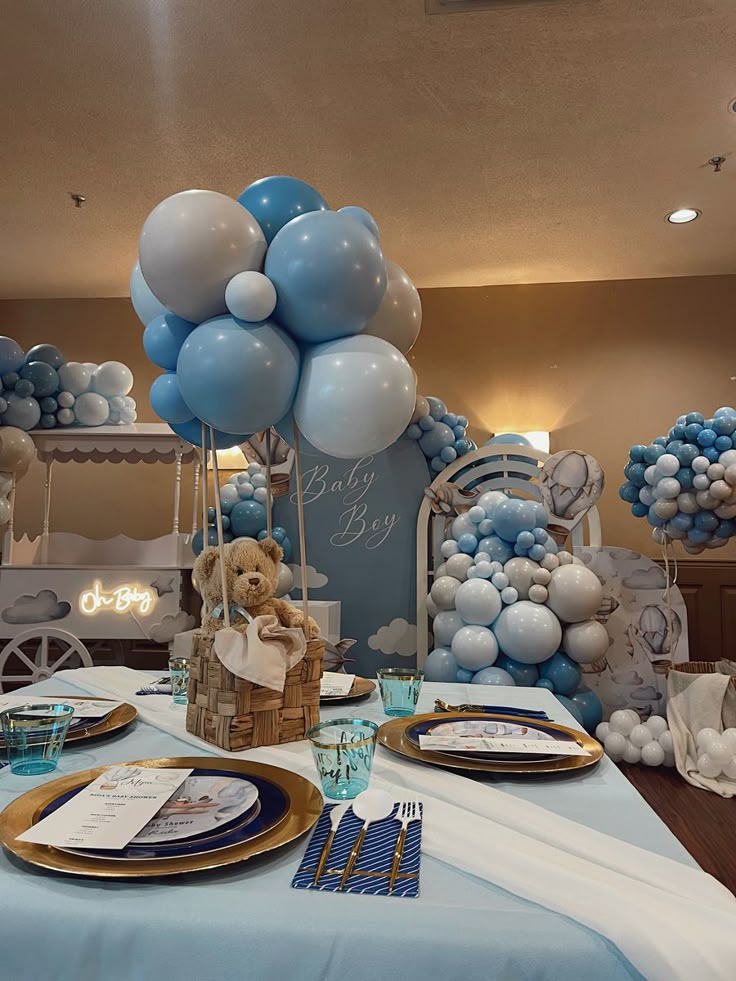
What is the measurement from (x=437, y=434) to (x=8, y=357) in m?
2.19

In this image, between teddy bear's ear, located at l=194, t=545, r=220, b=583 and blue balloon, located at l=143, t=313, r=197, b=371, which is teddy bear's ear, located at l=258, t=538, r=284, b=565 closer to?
teddy bear's ear, located at l=194, t=545, r=220, b=583

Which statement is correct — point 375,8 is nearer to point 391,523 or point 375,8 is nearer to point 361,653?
point 391,523

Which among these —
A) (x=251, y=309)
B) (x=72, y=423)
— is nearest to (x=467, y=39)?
(x=251, y=309)

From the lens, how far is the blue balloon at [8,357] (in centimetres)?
346

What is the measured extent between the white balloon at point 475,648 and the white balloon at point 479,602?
0.05 meters

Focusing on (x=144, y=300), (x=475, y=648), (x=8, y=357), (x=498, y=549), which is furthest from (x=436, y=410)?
(x=144, y=300)

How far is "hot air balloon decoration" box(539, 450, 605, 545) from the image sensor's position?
3261 mm

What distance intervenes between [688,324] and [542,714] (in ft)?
14.4

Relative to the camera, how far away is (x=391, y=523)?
11.9 ft

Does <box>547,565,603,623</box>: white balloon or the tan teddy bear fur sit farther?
<box>547,565,603,623</box>: white balloon

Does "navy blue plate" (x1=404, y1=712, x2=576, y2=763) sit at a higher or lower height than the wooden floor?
higher

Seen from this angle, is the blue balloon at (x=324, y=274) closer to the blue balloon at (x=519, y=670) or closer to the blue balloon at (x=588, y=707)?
the blue balloon at (x=519, y=670)

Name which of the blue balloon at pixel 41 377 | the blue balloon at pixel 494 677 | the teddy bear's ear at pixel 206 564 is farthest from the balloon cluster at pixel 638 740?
the blue balloon at pixel 41 377

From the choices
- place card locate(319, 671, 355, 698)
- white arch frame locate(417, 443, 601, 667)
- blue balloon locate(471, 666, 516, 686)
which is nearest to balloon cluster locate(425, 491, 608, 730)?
blue balloon locate(471, 666, 516, 686)
